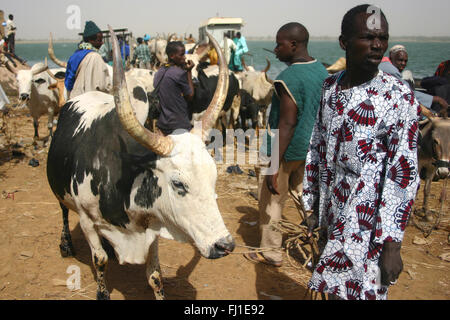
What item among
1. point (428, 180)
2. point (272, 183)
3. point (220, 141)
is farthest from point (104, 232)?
point (220, 141)

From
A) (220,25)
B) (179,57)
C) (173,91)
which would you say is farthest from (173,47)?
(220,25)

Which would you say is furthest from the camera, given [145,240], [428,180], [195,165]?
[428,180]

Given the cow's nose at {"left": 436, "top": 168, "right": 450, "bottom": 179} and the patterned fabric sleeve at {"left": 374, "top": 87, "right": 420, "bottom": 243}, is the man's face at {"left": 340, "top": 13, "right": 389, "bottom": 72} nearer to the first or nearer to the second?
the patterned fabric sleeve at {"left": 374, "top": 87, "right": 420, "bottom": 243}

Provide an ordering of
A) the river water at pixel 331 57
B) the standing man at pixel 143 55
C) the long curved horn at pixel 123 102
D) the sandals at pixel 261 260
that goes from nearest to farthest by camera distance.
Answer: the long curved horn at pixel 123 102
the sandals at pixel 261 260
the standing man at pixel 143 55
the river water at pixel 331 57

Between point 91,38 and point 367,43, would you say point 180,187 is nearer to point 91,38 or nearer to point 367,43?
point 367,43

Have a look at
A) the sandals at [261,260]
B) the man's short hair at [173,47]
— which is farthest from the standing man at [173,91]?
the sandals at [261,260]

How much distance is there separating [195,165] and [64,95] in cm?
520

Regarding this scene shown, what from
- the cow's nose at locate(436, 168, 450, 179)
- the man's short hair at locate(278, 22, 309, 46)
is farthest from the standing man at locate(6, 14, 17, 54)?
the cow's nose at locate(436, 168, 450, 179)

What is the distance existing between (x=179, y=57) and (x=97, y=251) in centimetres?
279

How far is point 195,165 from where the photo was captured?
2.31 m

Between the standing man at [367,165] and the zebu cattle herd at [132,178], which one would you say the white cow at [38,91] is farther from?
the standing man at [367,165]

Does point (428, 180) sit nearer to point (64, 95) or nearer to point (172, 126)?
point (172, 126)

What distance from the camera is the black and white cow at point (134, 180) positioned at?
229 centimetres

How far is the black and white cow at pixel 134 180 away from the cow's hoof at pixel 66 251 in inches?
33.5
